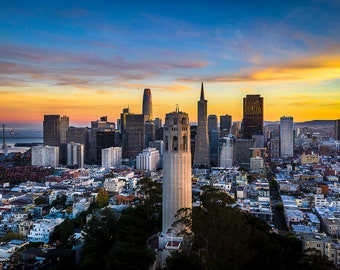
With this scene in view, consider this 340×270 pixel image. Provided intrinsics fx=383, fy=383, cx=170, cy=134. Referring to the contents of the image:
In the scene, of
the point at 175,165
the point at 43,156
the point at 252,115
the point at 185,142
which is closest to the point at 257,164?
the point at 43,156

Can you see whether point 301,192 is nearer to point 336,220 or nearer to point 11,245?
point 336,220

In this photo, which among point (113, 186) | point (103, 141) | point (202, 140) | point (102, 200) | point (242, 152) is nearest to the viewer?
point (102, 200)

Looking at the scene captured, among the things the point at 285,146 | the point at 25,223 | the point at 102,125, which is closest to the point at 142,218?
the point at 25,223

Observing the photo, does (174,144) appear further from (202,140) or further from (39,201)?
(202,140)

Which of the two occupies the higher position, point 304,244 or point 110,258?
point 110,258

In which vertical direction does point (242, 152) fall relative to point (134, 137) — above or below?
below

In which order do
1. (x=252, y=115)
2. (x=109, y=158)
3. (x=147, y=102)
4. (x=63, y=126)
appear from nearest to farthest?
(x=109, y=158) → (x=252, y=115) → (x=63, y=126) → (x=147, y=102)
